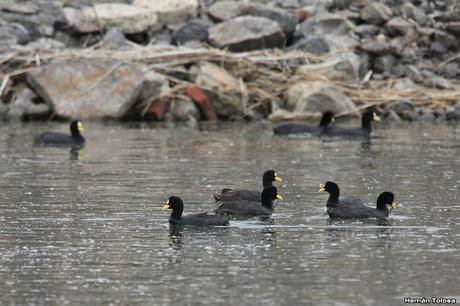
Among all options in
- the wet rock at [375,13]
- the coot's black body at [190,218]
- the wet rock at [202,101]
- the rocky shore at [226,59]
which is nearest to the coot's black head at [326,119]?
the rocky shore at [226,59]

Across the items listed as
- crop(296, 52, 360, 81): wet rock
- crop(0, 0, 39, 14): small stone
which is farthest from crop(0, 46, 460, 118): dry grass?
crop(0, 0, 39, 14): small stone

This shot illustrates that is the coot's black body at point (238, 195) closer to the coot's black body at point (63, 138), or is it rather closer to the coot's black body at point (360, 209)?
the coot's black body at point (360, 209)

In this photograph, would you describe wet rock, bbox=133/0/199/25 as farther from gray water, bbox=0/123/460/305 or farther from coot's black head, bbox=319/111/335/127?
gray water, bbox=0/123/460/305

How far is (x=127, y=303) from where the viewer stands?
43.1ft

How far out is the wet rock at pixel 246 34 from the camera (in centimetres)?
3950

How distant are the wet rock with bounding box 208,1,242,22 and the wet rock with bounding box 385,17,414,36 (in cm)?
458

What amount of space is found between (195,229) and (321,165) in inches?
329

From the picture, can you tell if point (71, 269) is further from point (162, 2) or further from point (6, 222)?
point (162, 2)

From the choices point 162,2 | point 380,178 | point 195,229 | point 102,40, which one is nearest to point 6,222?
point 195,229

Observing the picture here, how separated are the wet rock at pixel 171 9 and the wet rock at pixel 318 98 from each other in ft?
20.9

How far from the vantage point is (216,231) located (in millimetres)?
17438

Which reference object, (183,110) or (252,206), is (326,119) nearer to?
(183,110)

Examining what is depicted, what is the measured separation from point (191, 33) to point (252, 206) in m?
22.0

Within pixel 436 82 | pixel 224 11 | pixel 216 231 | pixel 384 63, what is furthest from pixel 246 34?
pixel 216 231
